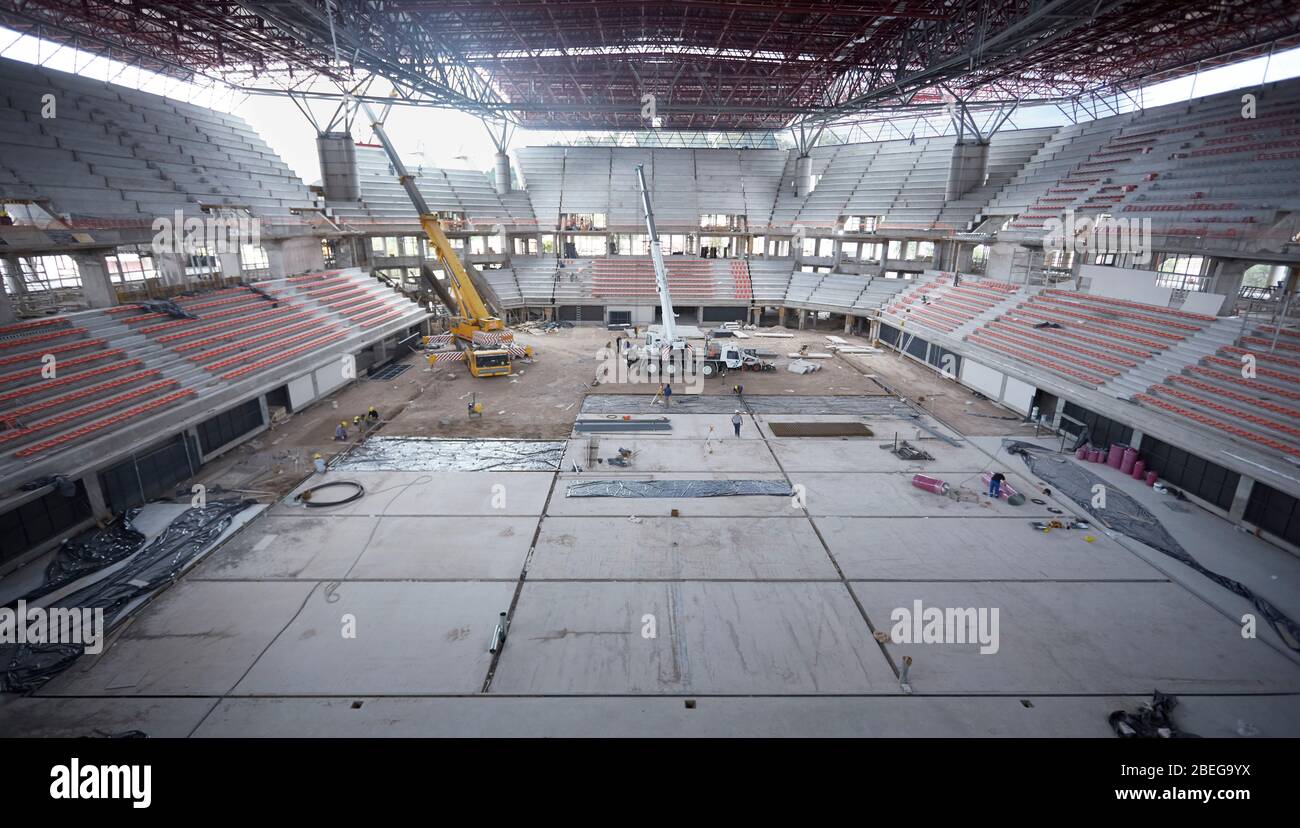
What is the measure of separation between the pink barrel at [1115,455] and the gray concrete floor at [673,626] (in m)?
1.99

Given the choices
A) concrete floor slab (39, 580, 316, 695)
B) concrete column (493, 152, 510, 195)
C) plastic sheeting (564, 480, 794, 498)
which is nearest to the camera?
concrete floor slab (39, 580, 316, 695)

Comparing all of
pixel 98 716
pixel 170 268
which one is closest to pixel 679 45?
pixel 170 268

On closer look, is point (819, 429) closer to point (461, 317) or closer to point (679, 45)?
point (461, 317)

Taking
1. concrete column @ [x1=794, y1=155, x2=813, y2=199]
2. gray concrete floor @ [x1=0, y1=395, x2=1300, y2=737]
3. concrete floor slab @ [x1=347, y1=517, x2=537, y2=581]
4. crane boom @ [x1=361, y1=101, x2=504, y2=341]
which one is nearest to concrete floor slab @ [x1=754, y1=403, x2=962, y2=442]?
gray concrete floor @ [x1=0, y1=395, x2=1300, y2=737]

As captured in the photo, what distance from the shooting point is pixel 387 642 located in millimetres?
10945

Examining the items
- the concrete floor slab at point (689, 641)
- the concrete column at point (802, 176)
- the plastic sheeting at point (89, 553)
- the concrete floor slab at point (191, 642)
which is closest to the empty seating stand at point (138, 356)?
the plastic sheeting at point (89, 553)

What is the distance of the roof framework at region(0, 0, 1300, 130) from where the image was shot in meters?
25.1

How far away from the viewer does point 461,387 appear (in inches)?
1049

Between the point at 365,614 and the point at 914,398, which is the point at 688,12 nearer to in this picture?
the point at 914,398

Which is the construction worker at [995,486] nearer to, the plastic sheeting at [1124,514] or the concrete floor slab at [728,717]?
the plastic sheeting at [1124,514]

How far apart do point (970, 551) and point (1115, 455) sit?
8559 mm

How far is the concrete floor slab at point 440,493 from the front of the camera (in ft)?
51.1

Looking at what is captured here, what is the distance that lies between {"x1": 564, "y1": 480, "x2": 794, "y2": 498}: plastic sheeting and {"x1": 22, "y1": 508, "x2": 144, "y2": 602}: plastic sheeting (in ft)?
33.6

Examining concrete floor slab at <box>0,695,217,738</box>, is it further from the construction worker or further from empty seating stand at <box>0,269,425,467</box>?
the construction worker
